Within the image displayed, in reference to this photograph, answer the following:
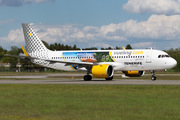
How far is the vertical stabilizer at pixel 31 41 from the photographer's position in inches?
1724

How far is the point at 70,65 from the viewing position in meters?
39.7

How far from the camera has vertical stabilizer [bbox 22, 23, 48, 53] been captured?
144 feet

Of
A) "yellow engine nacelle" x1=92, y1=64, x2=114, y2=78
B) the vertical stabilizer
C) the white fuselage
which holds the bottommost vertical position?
"yellow engine nacelle" x1=92, y1=64, x2=114, y2=78

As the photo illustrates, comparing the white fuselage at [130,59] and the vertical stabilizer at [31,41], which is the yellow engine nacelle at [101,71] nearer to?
the white fuselage at [130,59]

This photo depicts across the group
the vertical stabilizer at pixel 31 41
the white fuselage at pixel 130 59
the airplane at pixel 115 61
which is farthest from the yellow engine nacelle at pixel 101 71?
the vertical stabilizer at pixel 31 41

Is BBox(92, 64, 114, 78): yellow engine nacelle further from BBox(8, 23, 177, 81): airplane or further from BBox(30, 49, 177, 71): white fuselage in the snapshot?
BBox(30, 49, 177, 71): white fuselage

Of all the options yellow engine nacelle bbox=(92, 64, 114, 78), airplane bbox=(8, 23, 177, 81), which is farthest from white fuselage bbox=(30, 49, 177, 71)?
yellow engine nacelle bbox=(92, 64, 114, 78)

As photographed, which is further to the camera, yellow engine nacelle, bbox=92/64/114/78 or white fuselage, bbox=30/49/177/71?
white fuselage, bbox=30/49/177/71

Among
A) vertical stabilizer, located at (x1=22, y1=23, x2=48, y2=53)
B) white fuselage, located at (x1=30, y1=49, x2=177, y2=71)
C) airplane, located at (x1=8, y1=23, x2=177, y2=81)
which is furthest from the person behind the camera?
vertical stabilizer, located at (x1=22, y1=23, x2=48, y2=53)

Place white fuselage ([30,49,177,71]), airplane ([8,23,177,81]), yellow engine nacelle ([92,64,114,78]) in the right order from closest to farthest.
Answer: yellow engine nacelle ([92,64,114,78]) → airplane ([8,23,177,81]) → white fuselage ([30,49,177,71])

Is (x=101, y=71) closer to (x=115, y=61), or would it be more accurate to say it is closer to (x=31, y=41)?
(x=115, y=61)
